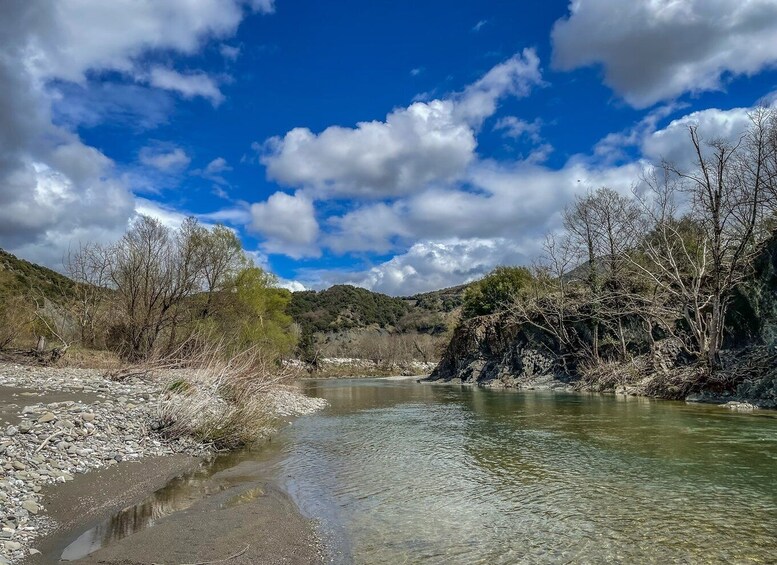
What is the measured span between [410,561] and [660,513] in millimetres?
4274

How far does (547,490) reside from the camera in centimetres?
973

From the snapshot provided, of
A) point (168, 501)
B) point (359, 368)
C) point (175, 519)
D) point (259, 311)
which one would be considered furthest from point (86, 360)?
point (359, 368)

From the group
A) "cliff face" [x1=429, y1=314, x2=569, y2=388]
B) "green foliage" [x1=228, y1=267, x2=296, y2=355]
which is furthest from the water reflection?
"cliff face" [x1=429, y1=314, x2=569, y2=388]

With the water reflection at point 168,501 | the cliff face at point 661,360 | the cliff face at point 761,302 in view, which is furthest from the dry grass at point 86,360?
the cliff face at point 761,302

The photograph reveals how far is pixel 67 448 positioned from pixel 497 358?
5043 centimetres

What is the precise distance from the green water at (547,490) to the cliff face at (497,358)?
2852 cm

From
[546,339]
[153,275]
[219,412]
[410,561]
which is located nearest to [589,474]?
[410,561]

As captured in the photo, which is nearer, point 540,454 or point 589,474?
point 589,474

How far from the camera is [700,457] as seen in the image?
38.8ft

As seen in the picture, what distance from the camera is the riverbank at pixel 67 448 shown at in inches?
295

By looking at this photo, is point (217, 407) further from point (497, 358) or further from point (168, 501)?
point (497, 358)

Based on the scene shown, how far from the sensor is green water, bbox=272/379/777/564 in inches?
270

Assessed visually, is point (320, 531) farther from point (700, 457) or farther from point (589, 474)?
point (700, 457)

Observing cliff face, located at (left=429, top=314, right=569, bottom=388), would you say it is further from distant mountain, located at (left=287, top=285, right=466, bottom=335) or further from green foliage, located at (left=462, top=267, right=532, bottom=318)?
distant mountain, located at (left=287, top=285, right=466, bottom=335)
